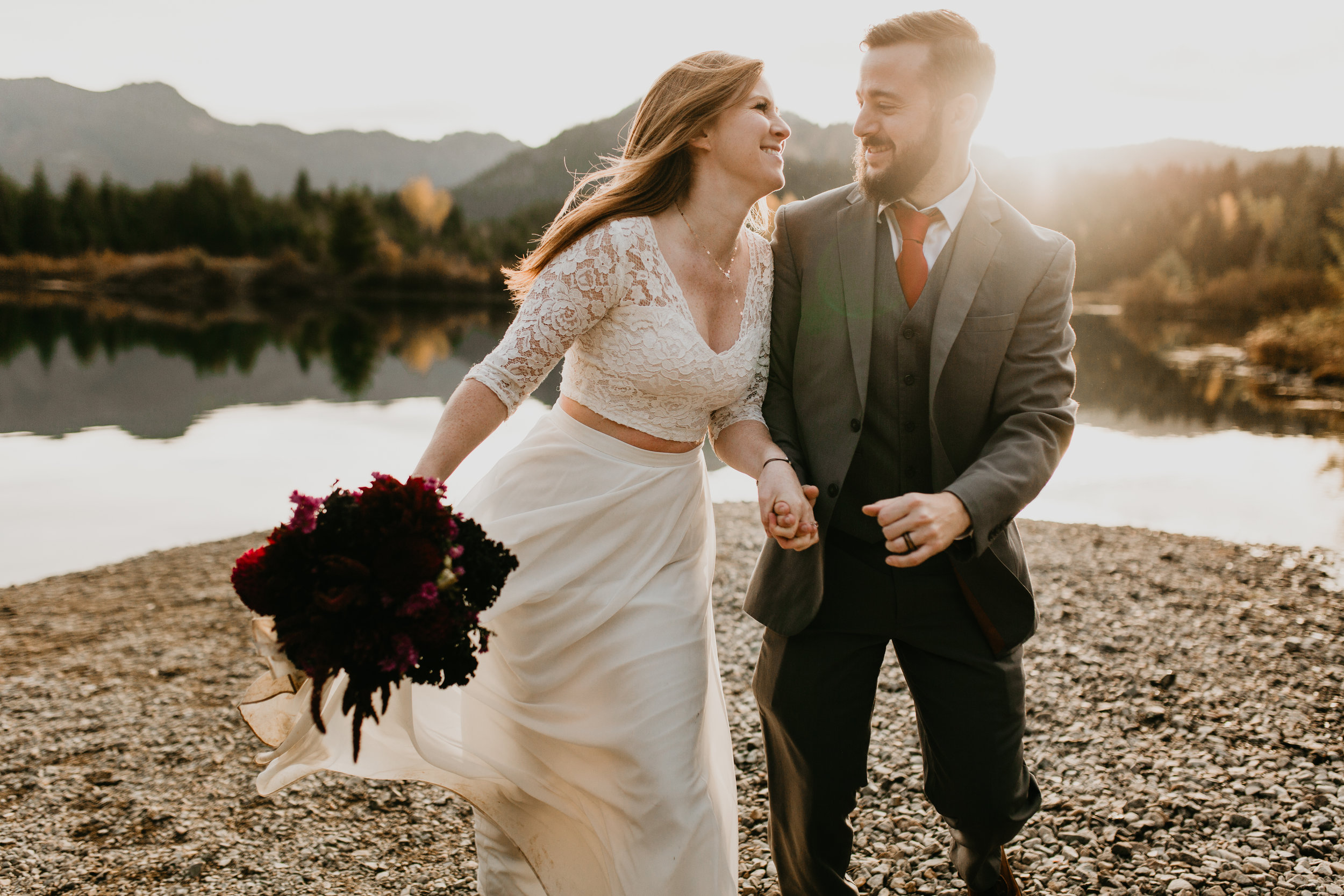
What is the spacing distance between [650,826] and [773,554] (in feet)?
2.80

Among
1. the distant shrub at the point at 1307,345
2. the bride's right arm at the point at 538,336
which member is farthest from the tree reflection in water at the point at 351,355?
the bride's right arm at the point at 538,336

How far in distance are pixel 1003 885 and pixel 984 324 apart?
5.75 ft

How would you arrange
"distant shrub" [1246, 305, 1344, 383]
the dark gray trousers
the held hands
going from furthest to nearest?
1. "distant shrub" [1246, 305, 1344, 383]
2. the dark gray trousers
3. the held hands

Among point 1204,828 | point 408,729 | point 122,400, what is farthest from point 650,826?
point 122,400

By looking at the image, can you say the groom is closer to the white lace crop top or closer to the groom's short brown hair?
the groom's short brown hair

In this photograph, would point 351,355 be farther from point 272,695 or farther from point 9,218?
point 9,218

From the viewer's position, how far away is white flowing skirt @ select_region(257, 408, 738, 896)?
2166 millimetres

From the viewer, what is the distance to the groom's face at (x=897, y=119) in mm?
2322

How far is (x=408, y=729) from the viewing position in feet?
6.93

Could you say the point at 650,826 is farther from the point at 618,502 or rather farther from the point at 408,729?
the point at 618,502

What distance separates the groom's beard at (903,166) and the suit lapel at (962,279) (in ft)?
0.62

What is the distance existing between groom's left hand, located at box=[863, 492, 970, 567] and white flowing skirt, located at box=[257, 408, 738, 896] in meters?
0.70

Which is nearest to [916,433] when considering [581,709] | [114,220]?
[581,709]

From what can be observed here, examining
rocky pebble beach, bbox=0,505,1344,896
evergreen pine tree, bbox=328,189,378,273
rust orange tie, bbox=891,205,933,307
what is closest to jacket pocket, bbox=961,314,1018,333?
rust orange tie, bbox=891,205,933,307
